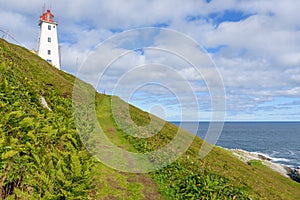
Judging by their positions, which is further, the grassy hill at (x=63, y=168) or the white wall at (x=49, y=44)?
the white wall at (x=49, y=44)

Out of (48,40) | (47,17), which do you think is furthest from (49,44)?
(47,17)

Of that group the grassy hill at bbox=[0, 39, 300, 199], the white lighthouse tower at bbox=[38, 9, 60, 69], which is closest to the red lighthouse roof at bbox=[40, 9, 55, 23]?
the white lighthouse tower at bbox=[38, 9, 60, 69]

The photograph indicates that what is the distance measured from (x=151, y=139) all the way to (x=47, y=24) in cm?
5691

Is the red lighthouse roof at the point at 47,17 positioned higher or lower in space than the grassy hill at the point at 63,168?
higher

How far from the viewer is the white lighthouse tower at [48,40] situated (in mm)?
62938

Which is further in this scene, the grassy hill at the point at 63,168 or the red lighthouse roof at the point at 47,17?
the red lighthouse roof at the point at 47,17

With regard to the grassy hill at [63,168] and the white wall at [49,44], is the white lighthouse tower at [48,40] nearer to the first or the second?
the white wall at [49,44]

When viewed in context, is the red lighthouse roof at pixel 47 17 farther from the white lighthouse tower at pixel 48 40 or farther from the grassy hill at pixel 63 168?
the grassy hill at pixel 63 168

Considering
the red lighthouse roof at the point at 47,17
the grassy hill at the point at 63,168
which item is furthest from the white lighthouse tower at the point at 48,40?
the grassy hill at the point at 63,168

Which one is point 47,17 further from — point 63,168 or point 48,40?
point 63,168

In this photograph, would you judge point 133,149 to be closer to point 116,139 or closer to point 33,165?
point 116,139

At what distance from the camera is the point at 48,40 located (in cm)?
6400

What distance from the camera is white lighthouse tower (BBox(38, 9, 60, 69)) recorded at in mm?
62938

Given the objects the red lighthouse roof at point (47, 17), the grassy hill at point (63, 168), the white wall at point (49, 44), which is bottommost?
the grassy hill at point (63, 168)
